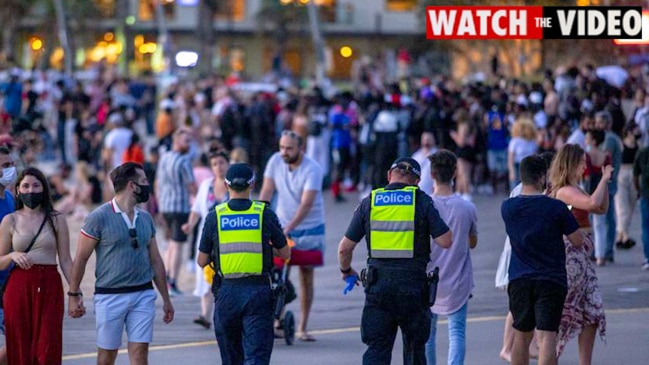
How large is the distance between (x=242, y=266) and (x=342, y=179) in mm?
17768

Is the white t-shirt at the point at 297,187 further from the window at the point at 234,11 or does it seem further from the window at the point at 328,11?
the window at the point at 328,11

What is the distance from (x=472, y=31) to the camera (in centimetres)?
1048

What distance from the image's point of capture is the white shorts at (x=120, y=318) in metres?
9.45

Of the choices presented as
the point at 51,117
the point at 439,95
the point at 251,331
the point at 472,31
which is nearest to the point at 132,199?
the point at 251,331

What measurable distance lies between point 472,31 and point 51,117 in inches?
1168

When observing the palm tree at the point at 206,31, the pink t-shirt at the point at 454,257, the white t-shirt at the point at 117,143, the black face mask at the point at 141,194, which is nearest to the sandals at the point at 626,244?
the pink t-shirt at the point at 454,257

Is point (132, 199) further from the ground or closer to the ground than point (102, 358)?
further from the ground

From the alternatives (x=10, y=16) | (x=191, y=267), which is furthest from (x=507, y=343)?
(x=10, y=16)

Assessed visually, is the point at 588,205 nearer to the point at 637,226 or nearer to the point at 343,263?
the point at 343,263

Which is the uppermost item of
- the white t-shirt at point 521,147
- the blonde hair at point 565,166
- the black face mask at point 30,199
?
the white t-shirt at point 521,147

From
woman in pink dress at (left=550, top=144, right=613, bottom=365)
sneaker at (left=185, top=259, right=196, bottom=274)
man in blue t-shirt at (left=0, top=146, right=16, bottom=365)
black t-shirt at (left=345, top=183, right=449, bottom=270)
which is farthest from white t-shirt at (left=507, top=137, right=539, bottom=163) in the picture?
black t-shirt at (left=345, top=183, right=449, bottom=270)

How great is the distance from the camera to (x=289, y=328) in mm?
12617

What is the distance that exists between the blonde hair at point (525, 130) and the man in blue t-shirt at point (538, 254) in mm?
10961

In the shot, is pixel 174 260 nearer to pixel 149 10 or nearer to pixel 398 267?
pixel 398 267
